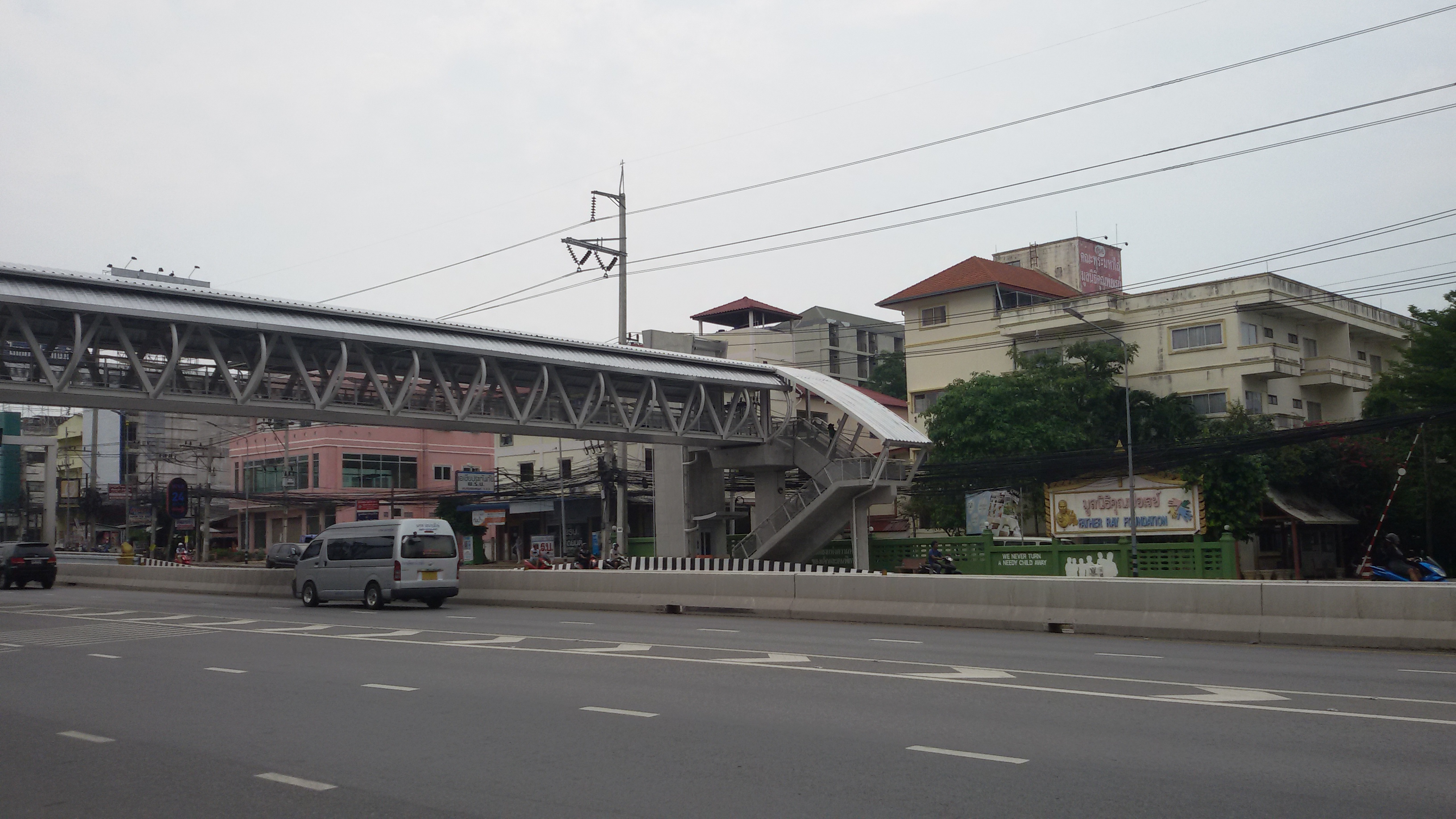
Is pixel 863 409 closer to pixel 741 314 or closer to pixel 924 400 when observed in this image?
pixel 924 400

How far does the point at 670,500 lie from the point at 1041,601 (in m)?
28.4

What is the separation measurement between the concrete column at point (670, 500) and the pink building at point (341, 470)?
2031 centimetres

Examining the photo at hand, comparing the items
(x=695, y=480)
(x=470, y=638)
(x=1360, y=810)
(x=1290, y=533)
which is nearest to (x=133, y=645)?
(x=470, y=638)

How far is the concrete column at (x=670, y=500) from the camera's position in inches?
1852

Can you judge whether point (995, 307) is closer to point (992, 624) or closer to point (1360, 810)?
point (992, 624)

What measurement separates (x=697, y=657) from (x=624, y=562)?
24.5 meters

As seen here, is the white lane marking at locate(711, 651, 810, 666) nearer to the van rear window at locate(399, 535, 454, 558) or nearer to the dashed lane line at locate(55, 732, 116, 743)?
the dashed lane line at locate(55, 732, 116, 743)

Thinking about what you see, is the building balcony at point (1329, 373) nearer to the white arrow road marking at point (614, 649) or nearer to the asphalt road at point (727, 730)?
the asphalt road at point (727, 730)

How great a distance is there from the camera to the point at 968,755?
8523mm

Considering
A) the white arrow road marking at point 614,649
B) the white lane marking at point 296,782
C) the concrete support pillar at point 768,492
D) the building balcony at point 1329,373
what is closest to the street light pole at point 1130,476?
the building balcony at point 1329,373

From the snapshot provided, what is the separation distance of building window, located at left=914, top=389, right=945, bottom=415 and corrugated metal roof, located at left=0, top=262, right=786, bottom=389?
19.4 m

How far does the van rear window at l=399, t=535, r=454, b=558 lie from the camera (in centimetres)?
2786

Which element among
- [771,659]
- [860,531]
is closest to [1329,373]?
[860,531]

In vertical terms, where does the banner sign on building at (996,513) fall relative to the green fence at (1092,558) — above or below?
above
